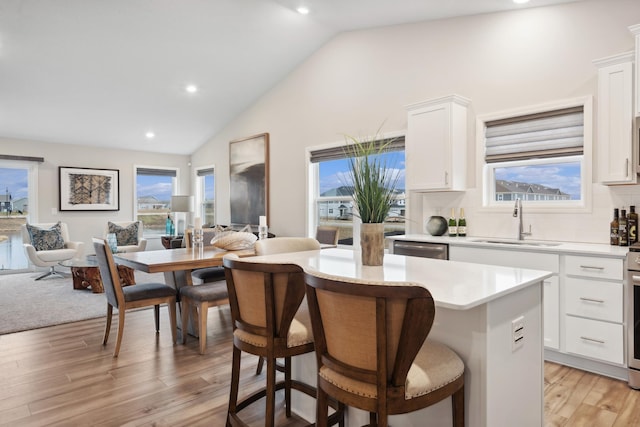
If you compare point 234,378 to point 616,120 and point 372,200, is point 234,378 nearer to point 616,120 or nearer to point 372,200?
point 372,200

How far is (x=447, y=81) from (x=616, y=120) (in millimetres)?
1719

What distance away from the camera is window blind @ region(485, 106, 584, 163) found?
3.36 metres

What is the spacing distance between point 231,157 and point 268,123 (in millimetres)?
1222

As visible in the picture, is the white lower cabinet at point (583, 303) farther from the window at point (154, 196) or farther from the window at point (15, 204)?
the window at point (15, 204)

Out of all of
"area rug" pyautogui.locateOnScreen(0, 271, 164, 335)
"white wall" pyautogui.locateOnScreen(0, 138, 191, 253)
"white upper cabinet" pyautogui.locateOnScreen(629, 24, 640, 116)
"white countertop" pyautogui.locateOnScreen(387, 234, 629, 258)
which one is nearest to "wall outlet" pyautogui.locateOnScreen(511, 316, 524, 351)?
"white countertop" pyautogui.locateOnScreen(387, 234, 629, 258)

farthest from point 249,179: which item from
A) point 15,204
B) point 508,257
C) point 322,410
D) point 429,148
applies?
point 322,410

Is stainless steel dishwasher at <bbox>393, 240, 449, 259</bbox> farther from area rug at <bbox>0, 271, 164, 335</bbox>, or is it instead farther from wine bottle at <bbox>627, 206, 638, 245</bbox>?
area rug at <bbox>0, 271, 164, 335</bbox>

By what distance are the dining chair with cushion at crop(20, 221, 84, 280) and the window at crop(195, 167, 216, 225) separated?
2.38 metres

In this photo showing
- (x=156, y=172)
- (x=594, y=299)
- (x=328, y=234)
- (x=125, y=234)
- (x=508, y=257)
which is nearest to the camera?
(x=594, y=299)

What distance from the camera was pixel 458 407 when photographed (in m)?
1.41

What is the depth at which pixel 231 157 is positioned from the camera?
7273mm

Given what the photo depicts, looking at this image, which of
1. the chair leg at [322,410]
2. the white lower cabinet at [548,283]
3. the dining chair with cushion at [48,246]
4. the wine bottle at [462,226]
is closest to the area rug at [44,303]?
the dining chair with cushion at [48,246]

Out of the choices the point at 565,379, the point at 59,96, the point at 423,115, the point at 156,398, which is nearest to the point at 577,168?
the point at 423,115

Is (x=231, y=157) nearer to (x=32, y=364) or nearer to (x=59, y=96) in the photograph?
(x=59, y=96)
